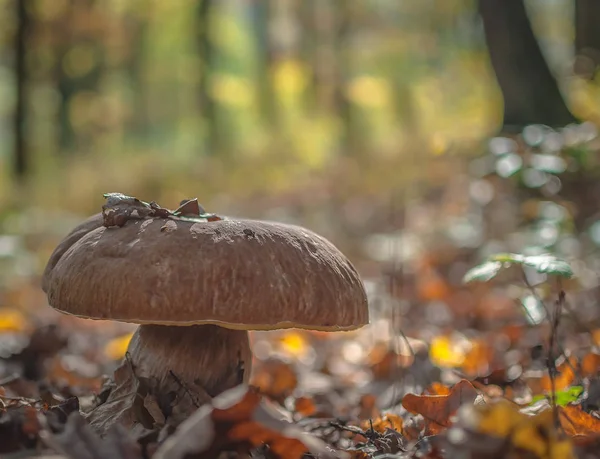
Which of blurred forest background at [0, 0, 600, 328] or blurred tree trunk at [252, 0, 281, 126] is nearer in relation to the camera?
blurred forest background at [0, 0, 600, 328]

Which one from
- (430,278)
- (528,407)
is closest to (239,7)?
(430,278)

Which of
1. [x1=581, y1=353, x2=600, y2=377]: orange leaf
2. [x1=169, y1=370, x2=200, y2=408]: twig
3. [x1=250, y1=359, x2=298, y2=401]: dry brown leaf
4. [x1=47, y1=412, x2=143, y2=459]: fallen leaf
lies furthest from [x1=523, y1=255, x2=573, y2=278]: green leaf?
[x1=250, y1=359, x2=298, y2=401]: dry brown leaf

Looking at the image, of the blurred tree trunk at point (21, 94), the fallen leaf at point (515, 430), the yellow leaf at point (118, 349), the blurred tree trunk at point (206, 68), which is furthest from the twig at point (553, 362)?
the blurred tree trunk at point (206, 68)

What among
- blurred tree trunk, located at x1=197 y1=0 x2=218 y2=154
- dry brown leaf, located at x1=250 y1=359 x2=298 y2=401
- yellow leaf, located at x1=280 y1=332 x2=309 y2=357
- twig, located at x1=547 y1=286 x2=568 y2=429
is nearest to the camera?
twig, located at x1=547 y1=286 x2=568 y2=429

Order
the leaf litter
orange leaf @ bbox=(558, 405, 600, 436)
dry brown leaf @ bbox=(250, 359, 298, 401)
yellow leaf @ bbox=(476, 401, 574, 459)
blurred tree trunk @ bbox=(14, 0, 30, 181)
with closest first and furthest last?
yellow leaf @ bbox=(476, 401, 574, 459)
the leaf litter
orange leaf @ bbox=(558, 405, 600, 436)
dry brown leaf @ bbox=(250, 359, 298, 401)
blurred tree trunk @ bbox=(14, 0, 30, 181)

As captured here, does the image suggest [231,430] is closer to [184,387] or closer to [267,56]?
[184,387]

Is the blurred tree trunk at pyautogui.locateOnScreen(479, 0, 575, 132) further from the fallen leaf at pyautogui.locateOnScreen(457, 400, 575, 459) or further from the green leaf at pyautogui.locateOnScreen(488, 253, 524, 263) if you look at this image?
the fallen leaf at pyautogui.locateOnScreen(457, 400, 575, 459)

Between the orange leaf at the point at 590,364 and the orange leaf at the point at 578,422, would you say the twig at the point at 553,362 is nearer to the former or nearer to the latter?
the orange leaf at the point at 578,422

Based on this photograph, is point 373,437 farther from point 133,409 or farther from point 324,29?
point 324,29
